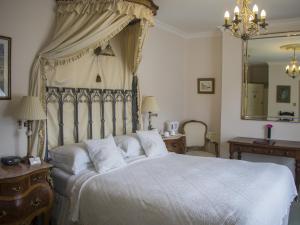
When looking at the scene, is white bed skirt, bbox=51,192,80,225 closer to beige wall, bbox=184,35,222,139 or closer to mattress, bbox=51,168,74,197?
mattress, bbox=51,168,74,197

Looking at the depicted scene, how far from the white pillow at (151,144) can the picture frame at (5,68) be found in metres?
1.66

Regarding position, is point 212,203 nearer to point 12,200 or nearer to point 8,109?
point 12,200

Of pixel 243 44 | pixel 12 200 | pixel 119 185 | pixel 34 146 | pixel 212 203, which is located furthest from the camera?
pixel 243 44

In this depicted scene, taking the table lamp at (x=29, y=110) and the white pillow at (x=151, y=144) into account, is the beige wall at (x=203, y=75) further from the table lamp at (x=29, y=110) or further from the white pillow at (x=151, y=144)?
the table lamp at (x=29, y=110)

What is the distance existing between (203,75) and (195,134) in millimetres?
1190

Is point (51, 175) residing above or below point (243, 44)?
below

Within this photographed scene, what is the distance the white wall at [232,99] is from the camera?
4898mm

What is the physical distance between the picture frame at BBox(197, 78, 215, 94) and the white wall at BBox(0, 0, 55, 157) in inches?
133

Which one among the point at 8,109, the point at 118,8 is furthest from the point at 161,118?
the point at 8,109

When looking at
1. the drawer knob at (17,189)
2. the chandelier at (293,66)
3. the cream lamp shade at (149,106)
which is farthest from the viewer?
the chandelier at (293,66)

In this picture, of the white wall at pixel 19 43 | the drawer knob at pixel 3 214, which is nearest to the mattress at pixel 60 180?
the white wall at pixel 19 43

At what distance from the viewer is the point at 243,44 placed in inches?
192

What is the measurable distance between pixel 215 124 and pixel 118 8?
10.6 ft

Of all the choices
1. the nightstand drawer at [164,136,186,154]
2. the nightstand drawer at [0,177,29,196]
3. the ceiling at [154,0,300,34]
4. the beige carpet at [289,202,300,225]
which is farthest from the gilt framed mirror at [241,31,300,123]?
the nightstand drawer at [0,177,29,196]
